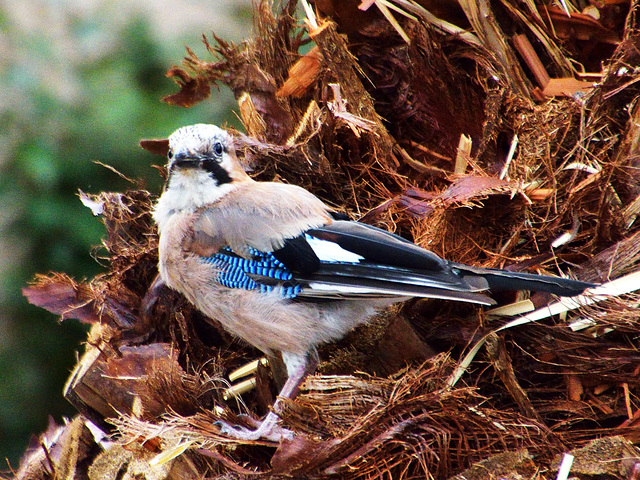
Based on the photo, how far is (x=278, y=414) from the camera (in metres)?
2.23

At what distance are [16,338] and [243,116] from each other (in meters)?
1.99

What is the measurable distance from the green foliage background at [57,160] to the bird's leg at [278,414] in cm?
169

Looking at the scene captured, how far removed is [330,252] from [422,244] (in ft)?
1.09

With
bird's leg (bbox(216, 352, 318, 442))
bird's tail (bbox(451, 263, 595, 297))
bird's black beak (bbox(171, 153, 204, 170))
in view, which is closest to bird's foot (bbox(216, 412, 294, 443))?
bird's leg (bbox(216, 352, 318, 442))

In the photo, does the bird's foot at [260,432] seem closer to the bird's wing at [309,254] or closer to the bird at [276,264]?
the bird at [276,264]

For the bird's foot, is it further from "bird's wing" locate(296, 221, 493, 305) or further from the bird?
"bird's wing" locate(296, 221, 493, 305)

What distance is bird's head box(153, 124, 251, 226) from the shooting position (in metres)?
2.85

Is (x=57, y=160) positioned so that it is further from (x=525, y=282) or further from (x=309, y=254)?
(x=525, y=282)

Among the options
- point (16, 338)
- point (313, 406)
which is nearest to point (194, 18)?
point (16, 338)

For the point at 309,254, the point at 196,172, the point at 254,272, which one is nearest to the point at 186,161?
the point at 196,172

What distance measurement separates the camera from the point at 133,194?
3057mm

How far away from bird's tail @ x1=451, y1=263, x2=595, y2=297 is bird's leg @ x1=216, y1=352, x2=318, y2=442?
671 millimetres

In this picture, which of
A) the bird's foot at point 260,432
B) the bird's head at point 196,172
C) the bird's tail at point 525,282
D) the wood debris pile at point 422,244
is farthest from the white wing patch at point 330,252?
the bird's foot at point 260,432

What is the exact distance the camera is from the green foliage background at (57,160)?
387 centimetres
